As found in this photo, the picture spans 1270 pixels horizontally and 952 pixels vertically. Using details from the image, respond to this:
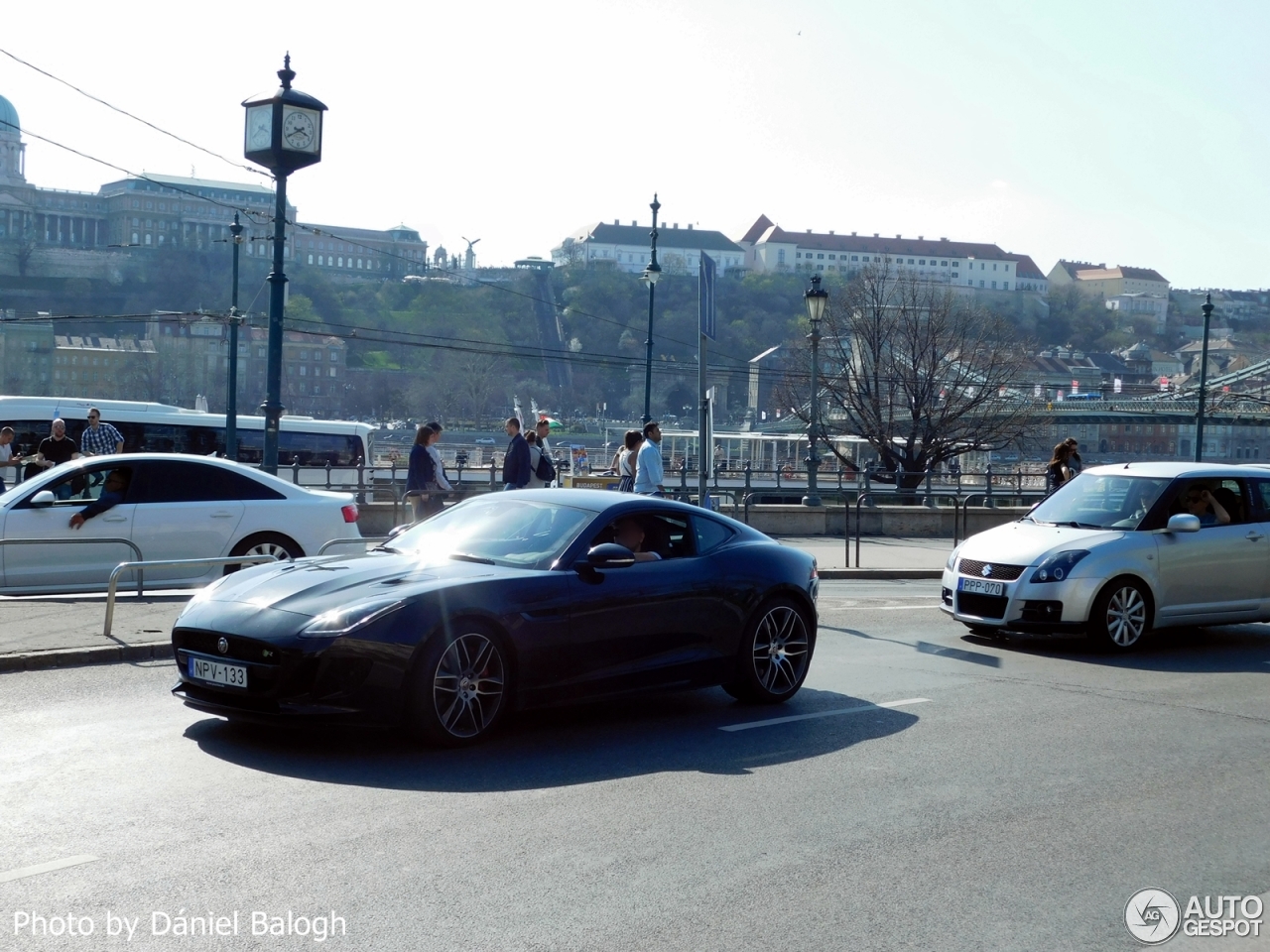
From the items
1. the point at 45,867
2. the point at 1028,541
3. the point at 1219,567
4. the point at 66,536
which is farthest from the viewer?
the point at 66,536

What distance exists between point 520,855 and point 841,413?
59952 millimetres

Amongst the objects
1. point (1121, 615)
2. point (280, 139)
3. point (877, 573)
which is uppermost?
point (280, 139)

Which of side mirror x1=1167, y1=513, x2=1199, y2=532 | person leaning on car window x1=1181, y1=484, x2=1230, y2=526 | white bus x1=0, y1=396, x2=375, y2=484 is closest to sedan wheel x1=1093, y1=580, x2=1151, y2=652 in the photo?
side mirror x1=1167, y1=513, x2=1199, y2=532

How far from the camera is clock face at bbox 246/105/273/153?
16125 mm

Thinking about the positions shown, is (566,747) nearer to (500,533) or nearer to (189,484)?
(500,533)

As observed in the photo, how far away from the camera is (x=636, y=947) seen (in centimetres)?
434

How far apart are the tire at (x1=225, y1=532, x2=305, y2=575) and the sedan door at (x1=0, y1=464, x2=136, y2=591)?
37.5 inches

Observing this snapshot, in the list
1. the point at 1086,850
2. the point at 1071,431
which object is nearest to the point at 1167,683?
the point at 1086,850

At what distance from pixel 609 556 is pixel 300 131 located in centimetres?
1051

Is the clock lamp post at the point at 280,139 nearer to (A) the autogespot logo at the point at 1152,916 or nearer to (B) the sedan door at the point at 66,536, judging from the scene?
(B) the sedan door at the point at 66,536

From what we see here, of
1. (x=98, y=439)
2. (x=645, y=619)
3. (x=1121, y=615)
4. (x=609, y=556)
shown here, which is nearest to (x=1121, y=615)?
(x=1121, y=615)

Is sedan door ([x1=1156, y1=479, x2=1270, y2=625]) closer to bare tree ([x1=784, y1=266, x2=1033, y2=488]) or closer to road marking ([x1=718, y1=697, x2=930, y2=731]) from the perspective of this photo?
road marking ([x1=718, y1=697, x2=930, y2=731])

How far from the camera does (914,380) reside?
2228 inches

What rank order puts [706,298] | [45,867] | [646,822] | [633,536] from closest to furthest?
[45,867] < [646,822] < [633,536] < [706,298]
